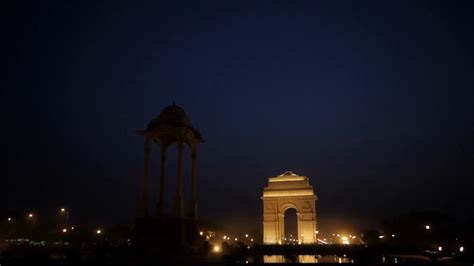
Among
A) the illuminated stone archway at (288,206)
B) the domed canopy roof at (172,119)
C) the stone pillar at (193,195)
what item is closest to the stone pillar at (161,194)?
the stone pillar at (193,195)

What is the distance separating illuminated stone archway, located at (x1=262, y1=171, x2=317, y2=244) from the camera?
57.9 metres

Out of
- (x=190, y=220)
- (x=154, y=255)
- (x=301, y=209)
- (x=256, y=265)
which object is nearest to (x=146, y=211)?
(x=190, y=220)

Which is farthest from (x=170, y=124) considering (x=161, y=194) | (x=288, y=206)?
(x=288, y=206)

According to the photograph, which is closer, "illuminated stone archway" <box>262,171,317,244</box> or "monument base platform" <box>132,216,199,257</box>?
"monument base platform" <box>132,216,199,257</box>

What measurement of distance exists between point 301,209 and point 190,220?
112 feet

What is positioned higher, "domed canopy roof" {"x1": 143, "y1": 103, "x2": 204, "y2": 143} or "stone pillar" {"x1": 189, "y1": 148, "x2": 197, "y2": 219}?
"domed canopy roof" {"x1": 143, "y1": 103, "x2": 204, "y2": 143}

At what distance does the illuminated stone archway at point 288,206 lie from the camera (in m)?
57.9

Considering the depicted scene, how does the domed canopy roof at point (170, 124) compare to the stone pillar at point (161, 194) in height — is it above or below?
above

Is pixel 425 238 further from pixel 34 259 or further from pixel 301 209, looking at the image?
pixel 34 259

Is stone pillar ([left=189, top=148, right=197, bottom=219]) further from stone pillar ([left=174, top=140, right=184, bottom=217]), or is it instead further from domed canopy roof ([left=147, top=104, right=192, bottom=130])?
domed canopy roof ([left=147, top=104, right=192, bottom=130])

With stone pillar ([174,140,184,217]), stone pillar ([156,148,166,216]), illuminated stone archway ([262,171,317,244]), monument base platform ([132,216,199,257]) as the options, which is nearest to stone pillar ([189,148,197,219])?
monument base platform ([132,216,199,257])

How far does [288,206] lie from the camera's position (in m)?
60.6

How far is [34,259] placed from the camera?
61.4 feet

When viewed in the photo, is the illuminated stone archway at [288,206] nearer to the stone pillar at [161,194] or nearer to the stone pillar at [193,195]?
the stone pillar at [193,195]
